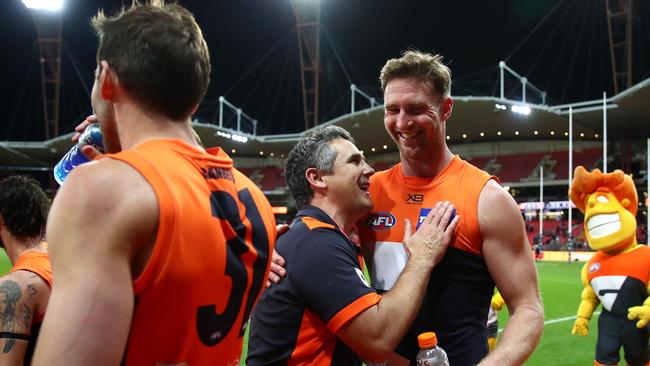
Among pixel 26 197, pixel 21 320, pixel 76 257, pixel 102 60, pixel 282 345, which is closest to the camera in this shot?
pixel 76 257

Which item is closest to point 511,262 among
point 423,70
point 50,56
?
point 423,70

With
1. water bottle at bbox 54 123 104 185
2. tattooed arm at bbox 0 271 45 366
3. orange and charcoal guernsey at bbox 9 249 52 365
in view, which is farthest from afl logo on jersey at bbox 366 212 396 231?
tattooed arm at bbox 0 271 45 366

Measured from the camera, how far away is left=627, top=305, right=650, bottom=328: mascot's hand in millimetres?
6090

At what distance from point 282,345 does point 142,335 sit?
1.12m

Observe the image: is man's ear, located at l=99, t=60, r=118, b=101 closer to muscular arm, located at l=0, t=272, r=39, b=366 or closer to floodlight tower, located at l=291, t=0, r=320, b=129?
muscular arm, located at l=0, t=272, r=39, b=366

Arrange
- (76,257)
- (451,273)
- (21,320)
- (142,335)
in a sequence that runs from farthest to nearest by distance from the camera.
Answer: (21,320), (451,273), (142,335), (76,257)

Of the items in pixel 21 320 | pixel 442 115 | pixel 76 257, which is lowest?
pixel 21 320

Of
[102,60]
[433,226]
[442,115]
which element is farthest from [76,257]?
[442,115]

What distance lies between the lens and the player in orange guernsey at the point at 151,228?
1.24 m

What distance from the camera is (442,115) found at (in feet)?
9.16

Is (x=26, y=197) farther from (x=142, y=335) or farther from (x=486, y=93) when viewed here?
(x=486, y=93)

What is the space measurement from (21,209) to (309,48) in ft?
138

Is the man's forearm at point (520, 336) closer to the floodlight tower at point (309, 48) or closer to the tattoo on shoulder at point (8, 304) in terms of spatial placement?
the tattoo on shoulder at point (8, 304)

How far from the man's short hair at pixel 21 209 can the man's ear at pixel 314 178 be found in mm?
1545
